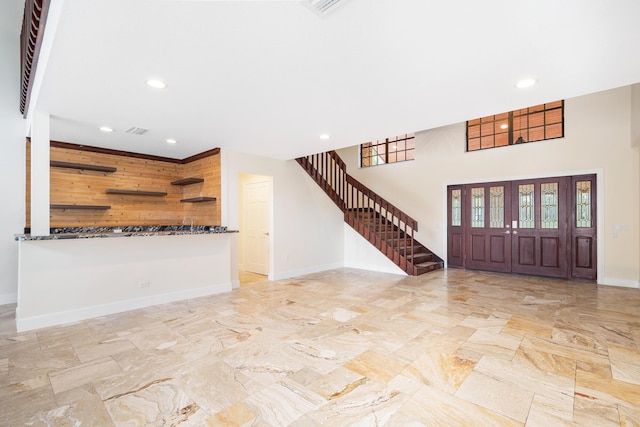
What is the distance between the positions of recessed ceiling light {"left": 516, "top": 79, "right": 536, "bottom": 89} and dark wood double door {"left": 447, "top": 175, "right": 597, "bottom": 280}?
3927 millimetres

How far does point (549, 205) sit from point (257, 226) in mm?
6176

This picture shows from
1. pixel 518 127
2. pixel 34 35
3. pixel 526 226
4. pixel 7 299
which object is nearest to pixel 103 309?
pixel 7 299

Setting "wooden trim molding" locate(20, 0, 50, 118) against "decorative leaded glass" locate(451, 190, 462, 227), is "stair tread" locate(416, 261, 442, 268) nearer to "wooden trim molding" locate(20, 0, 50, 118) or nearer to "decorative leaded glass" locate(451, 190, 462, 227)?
"decorative leaded glass" locate(451, 190, 462, 227)

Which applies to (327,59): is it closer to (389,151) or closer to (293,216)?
(293,216)

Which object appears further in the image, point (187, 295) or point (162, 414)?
point (187, 295)

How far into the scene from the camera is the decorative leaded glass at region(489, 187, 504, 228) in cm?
654

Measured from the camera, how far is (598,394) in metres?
2.06

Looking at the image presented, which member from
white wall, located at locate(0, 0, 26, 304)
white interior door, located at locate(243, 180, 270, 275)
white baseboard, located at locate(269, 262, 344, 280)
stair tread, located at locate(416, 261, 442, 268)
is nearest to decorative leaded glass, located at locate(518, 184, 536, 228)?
stair tread, located at locate(416, 261, 442, 268)

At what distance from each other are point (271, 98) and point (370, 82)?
1.11 m

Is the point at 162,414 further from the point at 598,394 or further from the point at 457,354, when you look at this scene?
the point at 598,394

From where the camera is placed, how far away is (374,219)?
6977mm

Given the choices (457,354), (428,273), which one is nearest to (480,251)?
(428,273)

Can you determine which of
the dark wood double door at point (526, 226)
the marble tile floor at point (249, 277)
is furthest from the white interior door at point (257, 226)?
the dark wood double door at point (526, 226)

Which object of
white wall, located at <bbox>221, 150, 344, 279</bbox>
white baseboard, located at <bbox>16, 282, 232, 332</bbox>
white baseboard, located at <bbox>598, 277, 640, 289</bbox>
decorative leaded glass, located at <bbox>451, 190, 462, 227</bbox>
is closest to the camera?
white baseboard, located at <bbox>16, 282, 232, 332</bbox>
